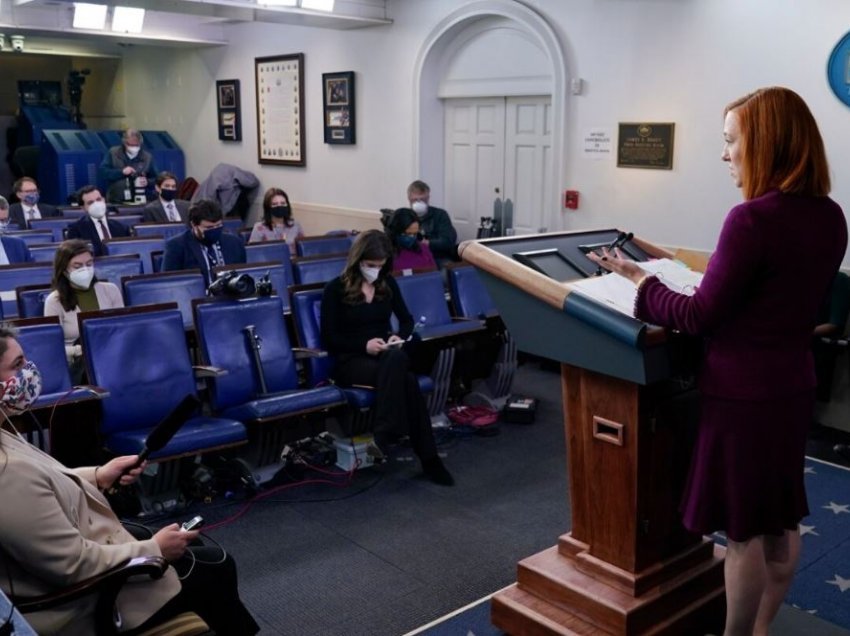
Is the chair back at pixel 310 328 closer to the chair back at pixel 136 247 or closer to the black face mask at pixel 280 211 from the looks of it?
the chair back at pixel 136 247

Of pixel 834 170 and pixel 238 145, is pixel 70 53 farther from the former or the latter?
pixel 834 170

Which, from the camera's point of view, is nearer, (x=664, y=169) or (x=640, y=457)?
(x=640, y=457)

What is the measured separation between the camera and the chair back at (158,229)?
7184 millimetres

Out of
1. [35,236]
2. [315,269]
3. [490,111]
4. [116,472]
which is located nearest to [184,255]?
[315,269]

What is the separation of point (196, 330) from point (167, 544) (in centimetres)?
218

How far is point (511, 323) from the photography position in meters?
2.51

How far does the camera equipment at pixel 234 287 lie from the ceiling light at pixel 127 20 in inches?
243

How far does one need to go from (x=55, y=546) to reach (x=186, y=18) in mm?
9137

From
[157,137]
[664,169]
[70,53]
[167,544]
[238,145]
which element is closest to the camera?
[167,544]

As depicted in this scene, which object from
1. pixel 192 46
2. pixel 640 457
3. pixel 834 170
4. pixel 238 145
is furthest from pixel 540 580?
pixel 192 46

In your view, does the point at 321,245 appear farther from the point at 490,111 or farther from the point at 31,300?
the point at 31,300

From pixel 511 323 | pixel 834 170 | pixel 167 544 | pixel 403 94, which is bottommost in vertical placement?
pixel 167 544

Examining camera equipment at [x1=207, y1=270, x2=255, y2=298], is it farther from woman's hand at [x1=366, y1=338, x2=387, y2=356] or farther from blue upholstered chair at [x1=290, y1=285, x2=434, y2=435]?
woman's hand at [x1=366, y1=338, x2=387, y2=356]

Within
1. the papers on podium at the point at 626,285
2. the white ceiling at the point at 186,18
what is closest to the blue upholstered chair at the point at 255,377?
the papers on podium at the point at 626,285
